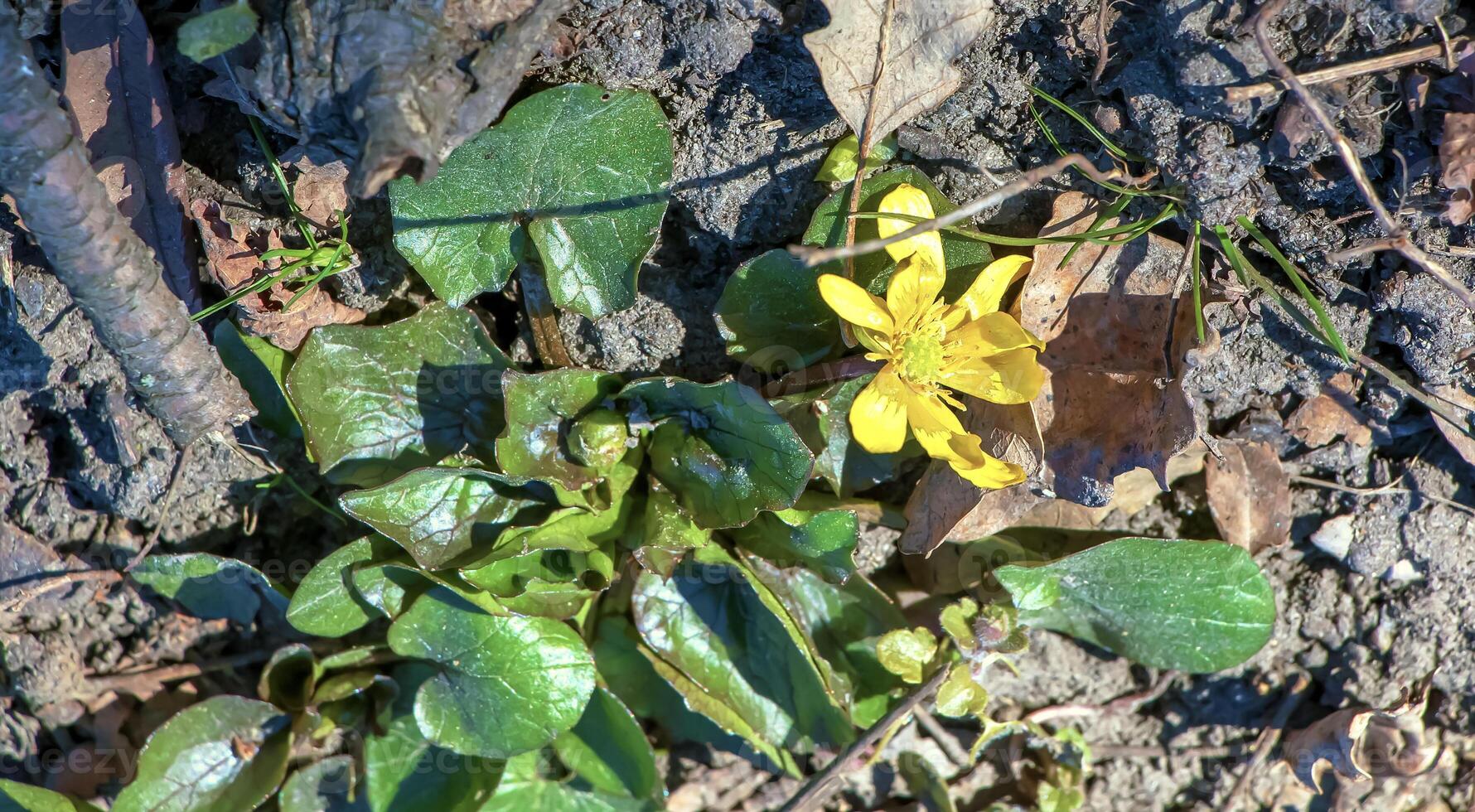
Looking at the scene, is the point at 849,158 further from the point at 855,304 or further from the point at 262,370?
the point at 262,370

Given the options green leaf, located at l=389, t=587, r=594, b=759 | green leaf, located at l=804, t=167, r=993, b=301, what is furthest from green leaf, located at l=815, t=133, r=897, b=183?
green leaf, located at l=389, t=587, r=594, b=759

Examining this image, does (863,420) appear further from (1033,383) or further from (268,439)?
(268,439)

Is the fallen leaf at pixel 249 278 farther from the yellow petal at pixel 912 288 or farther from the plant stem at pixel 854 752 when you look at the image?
the plant stem at pixel 854 752

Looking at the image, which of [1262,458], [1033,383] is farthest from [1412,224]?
[1033,383]

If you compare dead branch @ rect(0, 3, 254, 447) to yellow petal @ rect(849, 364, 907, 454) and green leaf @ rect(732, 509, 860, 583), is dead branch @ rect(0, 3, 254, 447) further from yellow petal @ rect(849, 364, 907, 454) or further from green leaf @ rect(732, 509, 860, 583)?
yellow petal @ rect(849, 364, 907, 454)

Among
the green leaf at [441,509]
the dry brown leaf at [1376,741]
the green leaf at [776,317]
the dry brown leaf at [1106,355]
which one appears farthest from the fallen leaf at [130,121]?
the dry brown leaf at [1376,741]

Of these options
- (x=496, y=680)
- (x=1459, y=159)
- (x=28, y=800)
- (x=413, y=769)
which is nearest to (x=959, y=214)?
(x=1459, y=159)
